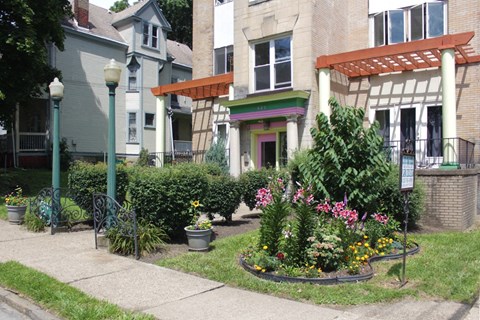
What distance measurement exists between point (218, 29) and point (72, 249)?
14748 millimetres

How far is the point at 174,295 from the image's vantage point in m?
5.86

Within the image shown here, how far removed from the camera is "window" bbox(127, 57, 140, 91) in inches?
1197

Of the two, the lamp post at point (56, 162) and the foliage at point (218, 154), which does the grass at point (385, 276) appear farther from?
the foliage at point (218, 154)

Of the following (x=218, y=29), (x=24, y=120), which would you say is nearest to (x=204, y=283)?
(x=218, y=29)

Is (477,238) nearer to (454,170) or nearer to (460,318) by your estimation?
(454,170)

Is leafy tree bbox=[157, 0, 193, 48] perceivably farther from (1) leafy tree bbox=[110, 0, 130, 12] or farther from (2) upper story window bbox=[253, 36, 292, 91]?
(2) upper story window bbox=[253, 36, 292, 91]

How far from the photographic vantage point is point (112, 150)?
9125 mm

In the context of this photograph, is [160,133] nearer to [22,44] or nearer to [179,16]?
[22,44]

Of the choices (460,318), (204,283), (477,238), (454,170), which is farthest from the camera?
(454,170)

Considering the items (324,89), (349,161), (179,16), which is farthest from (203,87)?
(179,16)

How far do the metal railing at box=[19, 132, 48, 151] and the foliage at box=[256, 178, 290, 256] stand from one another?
22081mm

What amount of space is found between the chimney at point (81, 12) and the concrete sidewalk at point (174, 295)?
22.9 meters

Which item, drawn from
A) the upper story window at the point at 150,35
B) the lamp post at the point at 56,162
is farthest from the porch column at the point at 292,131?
the upper story window at the point at 150,35

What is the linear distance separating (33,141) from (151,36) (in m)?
11.6
